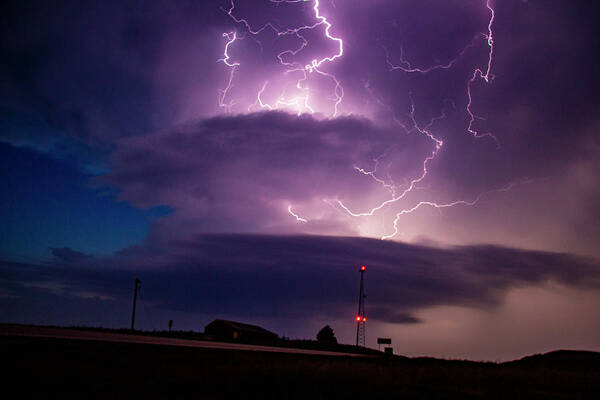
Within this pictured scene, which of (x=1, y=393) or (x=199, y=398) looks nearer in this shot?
(x=1, y=393)

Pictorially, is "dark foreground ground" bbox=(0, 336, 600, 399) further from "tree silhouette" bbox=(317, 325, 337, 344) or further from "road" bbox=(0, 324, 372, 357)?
"tree silhouette" bbox=(317, 325, 337, 344)

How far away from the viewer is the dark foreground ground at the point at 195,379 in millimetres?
8516

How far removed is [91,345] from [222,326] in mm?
34576

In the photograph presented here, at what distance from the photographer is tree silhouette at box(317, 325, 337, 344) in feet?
177

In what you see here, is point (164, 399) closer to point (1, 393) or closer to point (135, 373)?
point (135, 373)

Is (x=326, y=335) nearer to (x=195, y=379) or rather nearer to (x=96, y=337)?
(x=96, y=337)

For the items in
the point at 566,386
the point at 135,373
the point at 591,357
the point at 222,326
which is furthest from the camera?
the point at 222,326

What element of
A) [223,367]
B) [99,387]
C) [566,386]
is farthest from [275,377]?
[566,386]

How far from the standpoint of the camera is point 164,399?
8156 mm

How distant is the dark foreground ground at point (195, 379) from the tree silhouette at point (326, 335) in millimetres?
41390

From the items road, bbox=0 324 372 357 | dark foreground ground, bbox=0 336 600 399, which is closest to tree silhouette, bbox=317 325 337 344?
road, bbox=0 324 372 357

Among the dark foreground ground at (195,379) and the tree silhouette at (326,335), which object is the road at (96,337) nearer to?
the dark foreground ground at (195,379)

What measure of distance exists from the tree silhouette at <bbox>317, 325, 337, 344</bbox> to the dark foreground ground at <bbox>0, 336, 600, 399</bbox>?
136 feet

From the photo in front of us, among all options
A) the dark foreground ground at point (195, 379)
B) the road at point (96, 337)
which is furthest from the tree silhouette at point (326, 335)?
the dark foreground ground at point (195, 379)
